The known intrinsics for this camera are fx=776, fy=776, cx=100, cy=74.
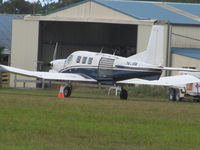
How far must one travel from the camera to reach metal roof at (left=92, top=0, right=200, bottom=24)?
187 feet

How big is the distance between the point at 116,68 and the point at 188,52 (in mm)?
20435

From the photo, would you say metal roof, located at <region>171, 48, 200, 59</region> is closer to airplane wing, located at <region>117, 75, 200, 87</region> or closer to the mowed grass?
airplane wing, located at <region>117, 75, 200, 87</region>

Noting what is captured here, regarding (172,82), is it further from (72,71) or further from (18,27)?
(18,27)

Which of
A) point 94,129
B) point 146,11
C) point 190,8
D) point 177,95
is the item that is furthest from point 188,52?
point 94,129

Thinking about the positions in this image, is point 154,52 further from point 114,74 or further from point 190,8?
point 190,8

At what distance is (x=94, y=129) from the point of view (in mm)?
17594

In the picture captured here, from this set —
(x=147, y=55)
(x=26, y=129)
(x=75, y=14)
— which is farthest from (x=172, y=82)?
(x=26, y=129)

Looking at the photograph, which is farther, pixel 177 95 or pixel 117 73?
pixel 177 95

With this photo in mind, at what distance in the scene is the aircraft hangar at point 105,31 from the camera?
53.8m

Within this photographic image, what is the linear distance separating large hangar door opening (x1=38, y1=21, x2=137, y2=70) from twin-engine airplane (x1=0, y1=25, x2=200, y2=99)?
24.2 metres

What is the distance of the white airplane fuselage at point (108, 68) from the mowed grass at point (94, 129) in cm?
1068

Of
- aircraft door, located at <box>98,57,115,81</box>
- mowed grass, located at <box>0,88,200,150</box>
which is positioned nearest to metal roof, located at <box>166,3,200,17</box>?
aircraft door, located at <box>98,57,115,81</box>

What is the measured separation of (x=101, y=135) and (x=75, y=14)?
39.9 metres

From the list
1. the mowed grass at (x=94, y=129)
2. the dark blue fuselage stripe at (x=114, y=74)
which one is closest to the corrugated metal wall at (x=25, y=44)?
the dark blue fuselage stripe at (x=114, y=74)
